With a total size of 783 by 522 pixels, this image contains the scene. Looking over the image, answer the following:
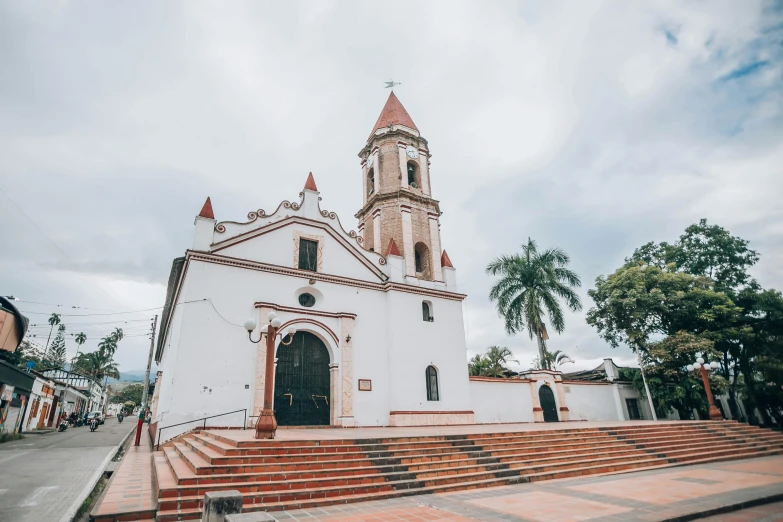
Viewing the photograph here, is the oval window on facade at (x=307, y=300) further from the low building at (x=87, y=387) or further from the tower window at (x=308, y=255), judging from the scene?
the low building at (x=87, y=387)

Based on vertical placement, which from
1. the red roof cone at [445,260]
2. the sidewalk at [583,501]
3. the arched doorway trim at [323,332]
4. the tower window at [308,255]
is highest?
the red roof cone at [445,260]

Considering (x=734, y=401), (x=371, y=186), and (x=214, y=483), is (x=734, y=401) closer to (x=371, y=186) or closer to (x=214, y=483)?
(x=371, y=186)

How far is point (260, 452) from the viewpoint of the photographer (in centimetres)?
783

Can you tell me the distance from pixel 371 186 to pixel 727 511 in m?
19.3

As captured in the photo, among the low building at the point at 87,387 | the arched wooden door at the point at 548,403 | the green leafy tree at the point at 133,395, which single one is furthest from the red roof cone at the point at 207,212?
the green leafy tree at the point at 133,395

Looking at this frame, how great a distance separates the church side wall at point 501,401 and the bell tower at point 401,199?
18.2 ft

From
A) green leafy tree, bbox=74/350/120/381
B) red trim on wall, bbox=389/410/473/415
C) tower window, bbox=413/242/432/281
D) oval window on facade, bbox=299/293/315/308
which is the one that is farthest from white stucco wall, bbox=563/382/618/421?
green leafy tree, bbox=74/350/120/381

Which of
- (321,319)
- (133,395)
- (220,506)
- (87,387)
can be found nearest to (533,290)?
(321,319)

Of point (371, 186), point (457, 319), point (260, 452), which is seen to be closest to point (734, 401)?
point (457, 319)

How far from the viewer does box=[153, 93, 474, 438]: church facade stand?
13422 millimetres

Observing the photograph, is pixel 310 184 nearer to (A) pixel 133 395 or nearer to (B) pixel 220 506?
(B) pixel 220 506

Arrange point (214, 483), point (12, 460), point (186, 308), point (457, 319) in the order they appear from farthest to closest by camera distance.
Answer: point (457, 319) → point (186, 308) → point (12, 460) → point (214, 483)

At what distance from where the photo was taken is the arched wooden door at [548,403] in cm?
1991

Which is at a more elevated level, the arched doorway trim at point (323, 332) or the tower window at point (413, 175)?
the tower window at point (413, 175)
